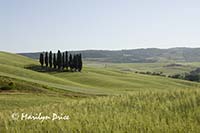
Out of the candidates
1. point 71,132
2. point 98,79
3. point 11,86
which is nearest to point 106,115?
point 71,132

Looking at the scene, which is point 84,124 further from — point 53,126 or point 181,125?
point 181,125

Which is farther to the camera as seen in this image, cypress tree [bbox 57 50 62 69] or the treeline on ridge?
the treeline on ridge

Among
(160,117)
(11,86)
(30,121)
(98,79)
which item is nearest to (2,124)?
(30,121)

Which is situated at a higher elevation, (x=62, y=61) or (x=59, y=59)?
(x=59, y=59)

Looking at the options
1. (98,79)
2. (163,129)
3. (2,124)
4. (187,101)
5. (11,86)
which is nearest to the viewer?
(163,129)

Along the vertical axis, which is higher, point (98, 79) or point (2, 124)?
point (2, 124)

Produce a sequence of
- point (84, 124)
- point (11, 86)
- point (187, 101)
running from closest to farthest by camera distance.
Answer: point (84, 124) → point (187, 101) → point (11, 86)

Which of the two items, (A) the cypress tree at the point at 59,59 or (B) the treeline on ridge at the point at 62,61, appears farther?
(B) the treeline on ridge at the point at 62,61

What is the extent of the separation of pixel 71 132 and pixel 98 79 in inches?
3564

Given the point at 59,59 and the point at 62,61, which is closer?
the point at 59,59

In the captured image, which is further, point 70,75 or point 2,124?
point 70,75

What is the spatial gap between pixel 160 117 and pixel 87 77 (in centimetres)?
9151

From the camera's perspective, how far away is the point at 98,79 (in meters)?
99.2

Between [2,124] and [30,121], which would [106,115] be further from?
[2,124]
